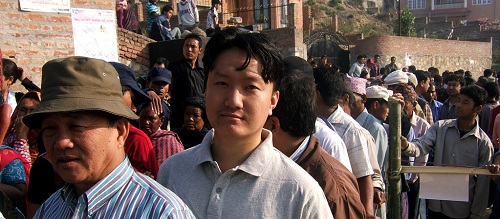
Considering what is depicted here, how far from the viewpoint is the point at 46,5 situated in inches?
281

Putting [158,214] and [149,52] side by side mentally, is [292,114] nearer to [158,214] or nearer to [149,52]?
[158,214]

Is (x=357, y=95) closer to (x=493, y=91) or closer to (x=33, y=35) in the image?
(x=493, y=91)

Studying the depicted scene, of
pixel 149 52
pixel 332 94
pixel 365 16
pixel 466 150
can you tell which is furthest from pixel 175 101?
pixel 365 16

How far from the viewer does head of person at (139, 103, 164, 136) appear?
3877 mm

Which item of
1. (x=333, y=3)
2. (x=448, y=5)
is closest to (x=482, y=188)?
(x=333, y=3)

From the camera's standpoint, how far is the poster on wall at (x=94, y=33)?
24.7 ft

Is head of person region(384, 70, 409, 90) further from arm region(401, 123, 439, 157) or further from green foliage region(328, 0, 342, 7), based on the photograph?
green foliage region(328, 0, 342, 7)

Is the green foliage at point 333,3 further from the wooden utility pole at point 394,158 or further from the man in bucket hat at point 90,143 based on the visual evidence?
the man in bucket hat at point 90,143

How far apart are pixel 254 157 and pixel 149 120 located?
214 cm

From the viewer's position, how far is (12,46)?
7039 mm

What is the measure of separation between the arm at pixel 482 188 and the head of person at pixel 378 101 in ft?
3.18

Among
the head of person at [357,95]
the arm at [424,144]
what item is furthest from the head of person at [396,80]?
the head of person at [357,95]

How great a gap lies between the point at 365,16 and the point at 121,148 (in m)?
51.8

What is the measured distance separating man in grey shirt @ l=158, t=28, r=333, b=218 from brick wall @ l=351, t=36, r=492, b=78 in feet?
74.9
